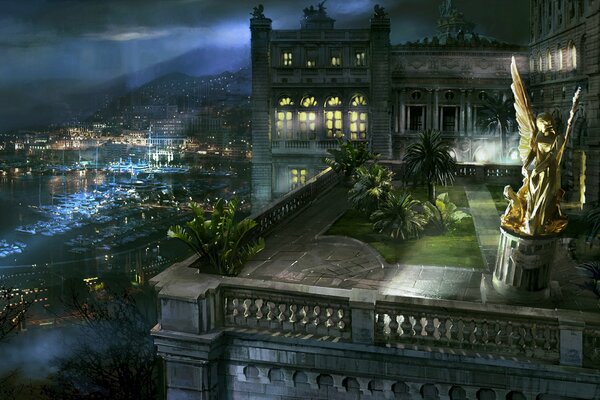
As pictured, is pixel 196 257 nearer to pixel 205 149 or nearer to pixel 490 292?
pixel 490 292

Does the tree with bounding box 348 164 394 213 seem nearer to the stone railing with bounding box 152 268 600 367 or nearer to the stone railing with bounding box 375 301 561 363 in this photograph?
the stone railing with bounding box 152 268 600 367

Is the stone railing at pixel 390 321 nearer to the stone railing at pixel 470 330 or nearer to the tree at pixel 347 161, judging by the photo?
the stone railing at pixel 470 330

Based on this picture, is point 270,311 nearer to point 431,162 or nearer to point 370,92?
point 431,162

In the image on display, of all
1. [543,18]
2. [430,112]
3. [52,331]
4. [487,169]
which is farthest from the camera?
[430,112]

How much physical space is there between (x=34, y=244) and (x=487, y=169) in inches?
2719

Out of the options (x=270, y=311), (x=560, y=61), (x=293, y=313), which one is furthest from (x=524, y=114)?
(x=560, y=61)

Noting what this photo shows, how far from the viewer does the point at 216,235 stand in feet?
44.0

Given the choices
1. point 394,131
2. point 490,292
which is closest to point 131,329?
point 490,292

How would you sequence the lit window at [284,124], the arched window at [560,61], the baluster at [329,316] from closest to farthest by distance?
the baluster at [329,316], the arched window at [560,61], the lit window at [284,124]

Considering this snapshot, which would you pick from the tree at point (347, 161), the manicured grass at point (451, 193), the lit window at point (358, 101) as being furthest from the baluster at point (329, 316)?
the lit window at point (358, 101)

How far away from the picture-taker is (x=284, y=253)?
17.3 meters

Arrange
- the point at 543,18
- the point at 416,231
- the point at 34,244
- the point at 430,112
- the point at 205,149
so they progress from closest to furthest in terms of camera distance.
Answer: the point at 416,231 < the point at 543,18 < the point at 430,112 < the point at 34,244 < the point at 205,149

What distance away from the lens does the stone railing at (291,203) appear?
1936cm

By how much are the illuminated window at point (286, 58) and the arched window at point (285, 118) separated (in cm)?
296
